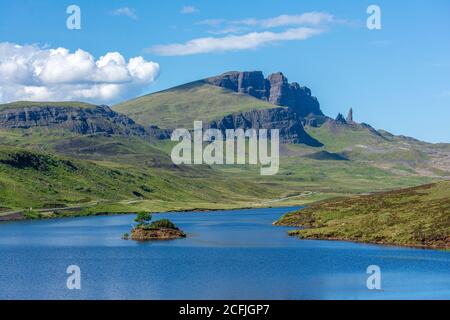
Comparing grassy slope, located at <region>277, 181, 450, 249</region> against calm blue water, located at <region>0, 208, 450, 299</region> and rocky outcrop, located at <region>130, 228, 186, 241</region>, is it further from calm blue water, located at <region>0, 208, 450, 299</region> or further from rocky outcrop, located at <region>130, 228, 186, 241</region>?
rocky outcrop, located at <region>130, 228, 186, 241</region>

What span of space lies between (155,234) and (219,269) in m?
70.3

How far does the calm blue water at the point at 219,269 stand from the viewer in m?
99.9

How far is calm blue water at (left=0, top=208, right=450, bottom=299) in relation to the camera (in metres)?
99.9

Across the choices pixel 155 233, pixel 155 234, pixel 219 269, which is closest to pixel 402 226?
pixel 219 269

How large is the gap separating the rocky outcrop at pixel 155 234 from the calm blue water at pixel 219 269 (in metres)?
7.86

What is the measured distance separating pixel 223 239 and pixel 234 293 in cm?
8955

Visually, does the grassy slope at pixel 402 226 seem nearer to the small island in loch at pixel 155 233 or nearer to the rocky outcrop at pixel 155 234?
the rocky outcrop at pixel 155 234

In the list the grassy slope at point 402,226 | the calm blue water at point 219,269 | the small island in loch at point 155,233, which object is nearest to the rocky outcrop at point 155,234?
the small island in loch at point 155,233

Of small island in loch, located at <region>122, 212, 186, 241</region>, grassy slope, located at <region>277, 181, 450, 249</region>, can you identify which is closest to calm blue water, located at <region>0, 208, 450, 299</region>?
small island in loch, located at <region>122, 212, 186, 241</region>

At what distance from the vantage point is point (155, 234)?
193250 mm

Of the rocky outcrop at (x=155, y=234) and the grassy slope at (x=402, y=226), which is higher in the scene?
the grassy slope at (x=402, y=226)

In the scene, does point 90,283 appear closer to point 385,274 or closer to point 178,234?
point 385,274

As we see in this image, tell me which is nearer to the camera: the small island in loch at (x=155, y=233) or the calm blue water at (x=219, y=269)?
the calm blue water at (x=219, y=269)
